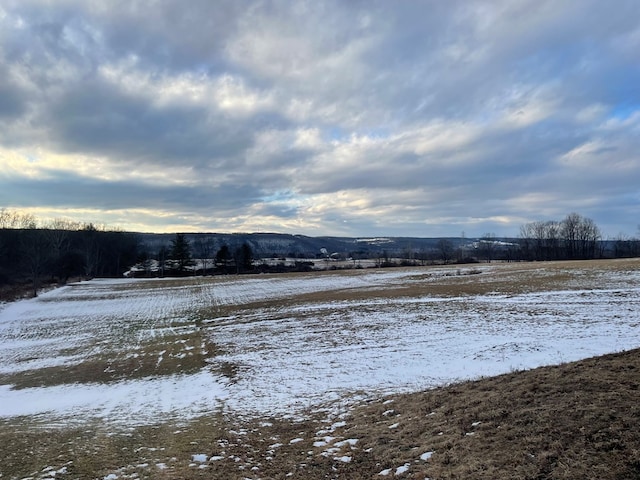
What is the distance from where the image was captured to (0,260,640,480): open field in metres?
5.74

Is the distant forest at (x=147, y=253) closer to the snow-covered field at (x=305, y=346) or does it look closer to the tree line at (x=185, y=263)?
the tree line at (x=185, y=263)

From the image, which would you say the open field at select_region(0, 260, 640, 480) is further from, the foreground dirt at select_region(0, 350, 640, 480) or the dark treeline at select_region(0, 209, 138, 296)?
the dark treeline at select_region(0, 209, 138, 296)

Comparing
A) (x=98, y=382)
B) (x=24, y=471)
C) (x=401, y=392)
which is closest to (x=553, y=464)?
(x=401, y=392)

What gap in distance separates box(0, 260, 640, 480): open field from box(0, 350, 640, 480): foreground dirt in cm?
3

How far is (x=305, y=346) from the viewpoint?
17.1m

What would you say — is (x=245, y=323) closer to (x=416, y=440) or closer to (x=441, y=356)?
(x=441, y=356)

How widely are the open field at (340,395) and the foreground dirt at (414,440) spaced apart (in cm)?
3

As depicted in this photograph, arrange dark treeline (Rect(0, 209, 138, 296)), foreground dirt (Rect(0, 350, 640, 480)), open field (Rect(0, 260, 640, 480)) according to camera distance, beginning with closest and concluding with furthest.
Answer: foreground dirt (Rect(0, 350, 640, 480)) → open field (Rect(0, 260, 640, 480)) → dark treeline (Rect(0, 209, 138, 296))

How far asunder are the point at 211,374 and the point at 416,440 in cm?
986

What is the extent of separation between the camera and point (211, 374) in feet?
47.4

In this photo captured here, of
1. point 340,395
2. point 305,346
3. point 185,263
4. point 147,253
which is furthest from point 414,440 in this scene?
point 147,253

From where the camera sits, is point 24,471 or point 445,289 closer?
point 24,471

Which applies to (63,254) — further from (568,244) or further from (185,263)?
(568,244)

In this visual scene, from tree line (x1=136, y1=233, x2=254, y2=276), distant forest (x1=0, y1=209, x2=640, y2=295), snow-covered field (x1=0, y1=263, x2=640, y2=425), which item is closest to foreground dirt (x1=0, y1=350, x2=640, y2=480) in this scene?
snow-covered field (x1=0, y1=263, x2=640, y2=425)
